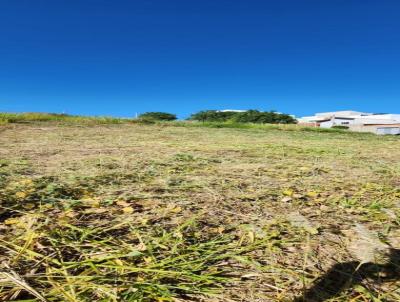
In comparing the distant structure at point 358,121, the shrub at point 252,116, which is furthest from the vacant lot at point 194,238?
the distant structure at point 358,121

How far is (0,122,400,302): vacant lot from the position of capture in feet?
4.22

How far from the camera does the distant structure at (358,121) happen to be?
162ft

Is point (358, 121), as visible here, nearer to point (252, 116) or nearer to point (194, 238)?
point (252, 116)

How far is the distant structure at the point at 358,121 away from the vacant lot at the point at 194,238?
4735 cm

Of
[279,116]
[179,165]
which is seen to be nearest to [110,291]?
[179,165]

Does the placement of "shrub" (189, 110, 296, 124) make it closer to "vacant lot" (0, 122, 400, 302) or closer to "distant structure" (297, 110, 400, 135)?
"distant structure" (297, 110, 400, 135)

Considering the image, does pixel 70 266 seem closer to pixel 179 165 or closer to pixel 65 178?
pixel 65 178

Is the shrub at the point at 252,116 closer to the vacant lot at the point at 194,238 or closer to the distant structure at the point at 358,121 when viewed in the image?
the distant structure at the point at 358,121

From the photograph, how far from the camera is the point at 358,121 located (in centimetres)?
6159

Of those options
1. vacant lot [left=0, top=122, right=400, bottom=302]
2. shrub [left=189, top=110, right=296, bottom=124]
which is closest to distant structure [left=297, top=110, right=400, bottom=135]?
shrub [left=189, top=110, right=296, bottom=124]

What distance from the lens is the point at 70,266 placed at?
1389mm

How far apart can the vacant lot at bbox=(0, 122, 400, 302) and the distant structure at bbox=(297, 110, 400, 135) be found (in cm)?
4735

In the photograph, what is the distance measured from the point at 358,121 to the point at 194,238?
67.8 m

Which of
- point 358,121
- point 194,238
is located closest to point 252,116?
point 358,121
